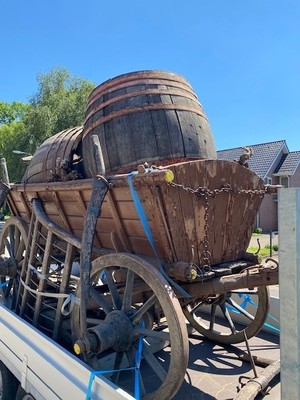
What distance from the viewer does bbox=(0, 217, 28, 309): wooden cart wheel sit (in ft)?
13.6

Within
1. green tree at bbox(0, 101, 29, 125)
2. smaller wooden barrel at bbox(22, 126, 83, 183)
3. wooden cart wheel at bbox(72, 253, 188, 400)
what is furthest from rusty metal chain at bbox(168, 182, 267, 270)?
green tree at bbox(0, 101, 29, 125)

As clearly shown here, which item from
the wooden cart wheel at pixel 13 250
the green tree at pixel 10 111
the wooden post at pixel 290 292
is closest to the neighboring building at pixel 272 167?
the wooden cart wheel at pixel 13 250

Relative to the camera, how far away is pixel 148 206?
2438mm

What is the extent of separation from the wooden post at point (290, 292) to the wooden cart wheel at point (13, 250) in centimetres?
338

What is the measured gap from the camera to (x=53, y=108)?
23078 millimetres

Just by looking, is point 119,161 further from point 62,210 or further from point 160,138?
point 62,210

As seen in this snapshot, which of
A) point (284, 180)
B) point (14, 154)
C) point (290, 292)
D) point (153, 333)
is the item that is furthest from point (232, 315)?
point (14, 154)

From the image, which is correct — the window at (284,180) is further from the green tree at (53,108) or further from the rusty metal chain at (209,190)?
the rusty metal chain at (209,190)

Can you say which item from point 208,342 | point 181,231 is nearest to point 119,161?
point 181,231

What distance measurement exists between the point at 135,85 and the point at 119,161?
0.62 metres

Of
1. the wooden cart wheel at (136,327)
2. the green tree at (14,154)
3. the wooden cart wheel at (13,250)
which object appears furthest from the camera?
the green tree at (14,154)

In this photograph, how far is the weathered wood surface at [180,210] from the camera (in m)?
2.43

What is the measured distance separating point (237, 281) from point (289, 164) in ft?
70.9

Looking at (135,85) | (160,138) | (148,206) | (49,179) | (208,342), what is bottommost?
(208,342)
